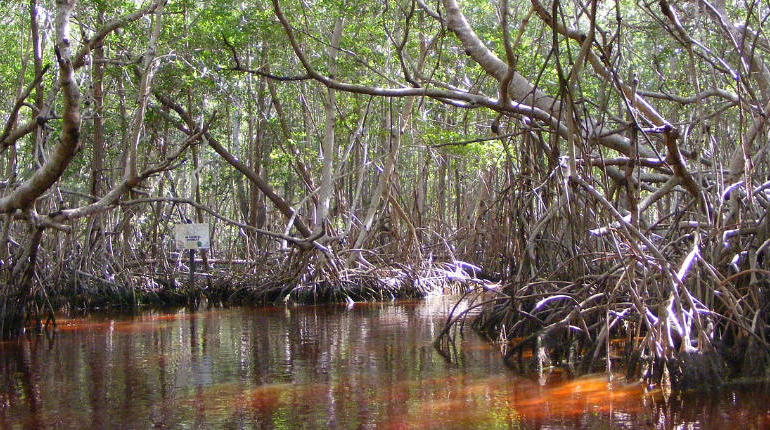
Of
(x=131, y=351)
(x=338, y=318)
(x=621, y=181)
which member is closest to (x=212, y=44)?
(x=338, y=318)

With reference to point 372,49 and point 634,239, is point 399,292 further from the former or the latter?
point 634,239

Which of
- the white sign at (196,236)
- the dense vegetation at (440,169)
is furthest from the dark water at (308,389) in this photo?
the white sign at (196,236)

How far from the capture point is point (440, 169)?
62.0 ft

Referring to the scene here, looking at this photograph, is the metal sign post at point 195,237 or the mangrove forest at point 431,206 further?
the metal sign post at point 195,237

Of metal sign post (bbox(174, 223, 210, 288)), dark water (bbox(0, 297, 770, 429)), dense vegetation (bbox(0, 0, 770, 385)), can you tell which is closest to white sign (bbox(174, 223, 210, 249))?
metal sign post (bbox(174, 223, 210, 288))

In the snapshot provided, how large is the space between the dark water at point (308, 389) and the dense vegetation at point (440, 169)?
1.32ft

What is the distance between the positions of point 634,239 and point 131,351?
4593 mm

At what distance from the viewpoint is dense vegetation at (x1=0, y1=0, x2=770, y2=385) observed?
556 centimetres

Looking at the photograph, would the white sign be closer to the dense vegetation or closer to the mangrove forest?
the mangrove forest

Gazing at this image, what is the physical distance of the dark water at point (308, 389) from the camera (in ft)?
14.8

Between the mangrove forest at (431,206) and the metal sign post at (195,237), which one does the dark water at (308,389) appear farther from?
the metal sign post at (195,237)

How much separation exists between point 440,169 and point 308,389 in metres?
13.8

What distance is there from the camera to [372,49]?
14.3 m

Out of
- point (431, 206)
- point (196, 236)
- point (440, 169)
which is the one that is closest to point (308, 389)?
point (196, 236)
